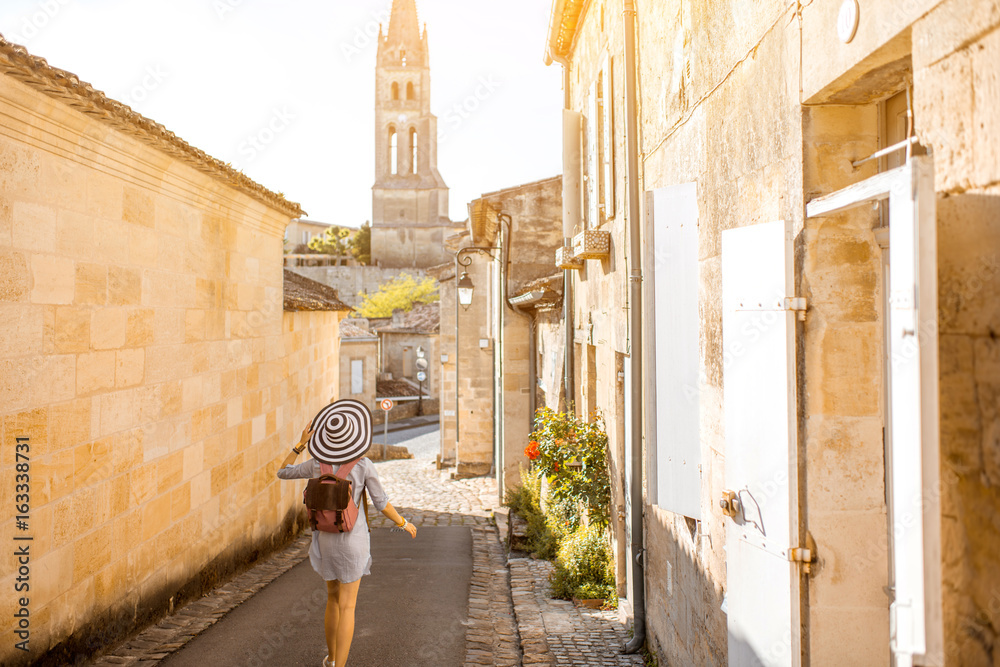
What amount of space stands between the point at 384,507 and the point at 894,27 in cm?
349

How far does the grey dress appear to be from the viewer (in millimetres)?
4312

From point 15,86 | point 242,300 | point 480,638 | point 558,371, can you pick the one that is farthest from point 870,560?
point 558,371

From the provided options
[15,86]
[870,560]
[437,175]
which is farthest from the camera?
[437,175]

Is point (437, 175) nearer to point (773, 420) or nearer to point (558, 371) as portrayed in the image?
point (558, 371)

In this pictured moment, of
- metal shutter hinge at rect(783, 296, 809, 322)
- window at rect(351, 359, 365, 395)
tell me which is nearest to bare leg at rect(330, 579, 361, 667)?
metal shutter hinge at rect(783, 296, 809, 322)

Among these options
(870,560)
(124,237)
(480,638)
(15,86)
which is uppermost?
(15,86)

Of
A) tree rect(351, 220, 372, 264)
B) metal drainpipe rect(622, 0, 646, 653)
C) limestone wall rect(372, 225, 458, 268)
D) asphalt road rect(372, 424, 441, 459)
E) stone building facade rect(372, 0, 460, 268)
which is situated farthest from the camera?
tree rect(351, 220, 372, 264)

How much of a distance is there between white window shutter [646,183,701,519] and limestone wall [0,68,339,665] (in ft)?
10.9

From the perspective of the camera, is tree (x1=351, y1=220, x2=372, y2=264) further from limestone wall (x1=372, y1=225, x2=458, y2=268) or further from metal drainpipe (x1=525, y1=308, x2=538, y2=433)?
metal drainpipe (x1=525, y1=308, x2=538, y2=433)

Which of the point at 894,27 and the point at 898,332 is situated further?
the point at 894,27

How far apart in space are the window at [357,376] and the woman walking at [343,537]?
25.2m

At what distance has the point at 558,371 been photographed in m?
9.71

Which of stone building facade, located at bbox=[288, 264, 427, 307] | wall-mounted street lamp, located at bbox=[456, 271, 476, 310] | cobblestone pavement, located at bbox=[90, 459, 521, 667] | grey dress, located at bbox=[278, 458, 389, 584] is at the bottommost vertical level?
cobblestone pavement, located at bbox=[90, 459, 521, 667]

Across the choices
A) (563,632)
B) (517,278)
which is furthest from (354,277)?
(563,632)
